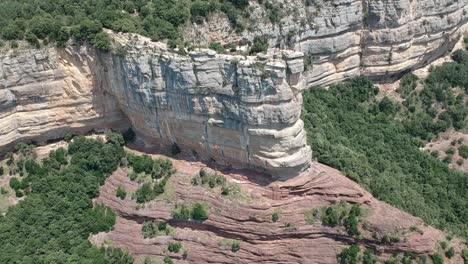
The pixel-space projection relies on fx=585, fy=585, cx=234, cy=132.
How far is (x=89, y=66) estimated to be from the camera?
54.8 metres

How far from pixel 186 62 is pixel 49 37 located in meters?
13.6

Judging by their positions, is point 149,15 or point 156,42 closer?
point 156,42

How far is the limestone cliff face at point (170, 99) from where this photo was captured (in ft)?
158

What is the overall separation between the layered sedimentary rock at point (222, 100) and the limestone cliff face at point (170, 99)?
0.08 metres

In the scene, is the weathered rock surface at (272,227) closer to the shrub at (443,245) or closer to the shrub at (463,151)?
the shrub at (443,245)

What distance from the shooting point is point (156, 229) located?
51.5 m

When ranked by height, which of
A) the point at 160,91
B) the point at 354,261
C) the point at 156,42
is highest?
the point at 156,42

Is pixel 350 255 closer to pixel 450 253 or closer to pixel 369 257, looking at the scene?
pixel 369 257

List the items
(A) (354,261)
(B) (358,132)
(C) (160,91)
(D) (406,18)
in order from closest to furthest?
(A) (354,261), (C) (160,91), (B) (358,132), (D) (406,18)

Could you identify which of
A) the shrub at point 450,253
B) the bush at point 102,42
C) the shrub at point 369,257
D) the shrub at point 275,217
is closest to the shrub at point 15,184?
the bush at point 102,42

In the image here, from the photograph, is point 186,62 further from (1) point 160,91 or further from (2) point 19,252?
(2) point 19,252

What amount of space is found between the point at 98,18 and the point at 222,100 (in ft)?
49.3

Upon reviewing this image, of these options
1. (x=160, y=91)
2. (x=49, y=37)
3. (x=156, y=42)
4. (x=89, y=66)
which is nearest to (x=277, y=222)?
(x=160, y=91)

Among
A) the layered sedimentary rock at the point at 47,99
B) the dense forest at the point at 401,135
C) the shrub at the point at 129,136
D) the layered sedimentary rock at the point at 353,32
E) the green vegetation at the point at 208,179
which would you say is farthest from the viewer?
the layered sedimentary rock at the point at 353,32
